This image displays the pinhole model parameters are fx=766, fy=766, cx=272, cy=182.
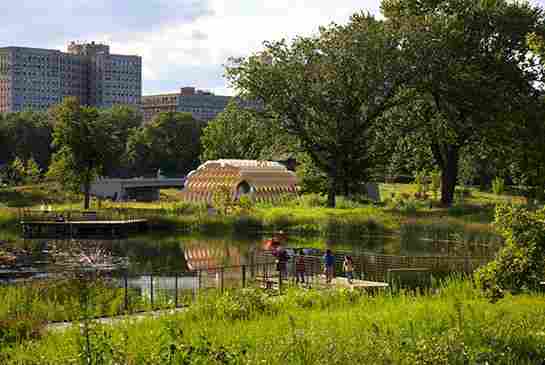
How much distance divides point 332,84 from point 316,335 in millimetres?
42820

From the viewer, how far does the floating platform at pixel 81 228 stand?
5116 centimetres

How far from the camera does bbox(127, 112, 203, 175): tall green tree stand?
385ft

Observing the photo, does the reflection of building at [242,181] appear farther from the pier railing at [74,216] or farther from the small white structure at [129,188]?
the small white structure at [129,188]

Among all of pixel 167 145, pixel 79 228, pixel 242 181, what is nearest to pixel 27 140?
pixel 167 145

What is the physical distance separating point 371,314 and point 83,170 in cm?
5209

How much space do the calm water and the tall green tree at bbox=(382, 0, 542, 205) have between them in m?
13.1

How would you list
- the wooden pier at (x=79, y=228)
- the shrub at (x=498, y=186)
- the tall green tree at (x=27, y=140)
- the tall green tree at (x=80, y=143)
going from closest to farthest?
the wooden pier at (x=79, y=228), the tall green tree at (x=80, y=143), the shrub at (x=498, y=186), the tall green tree at (x=27, y=140)

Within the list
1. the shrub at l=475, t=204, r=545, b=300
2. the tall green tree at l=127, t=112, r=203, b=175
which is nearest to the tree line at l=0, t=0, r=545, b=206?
the shrub at l=475, t=204, r=545, b=300

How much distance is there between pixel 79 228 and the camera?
5197 cm

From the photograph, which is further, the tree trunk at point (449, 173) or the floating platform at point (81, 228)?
the tree trunk at point (449, 173)

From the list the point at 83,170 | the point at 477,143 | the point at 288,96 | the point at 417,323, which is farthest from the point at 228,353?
the point at 83,170

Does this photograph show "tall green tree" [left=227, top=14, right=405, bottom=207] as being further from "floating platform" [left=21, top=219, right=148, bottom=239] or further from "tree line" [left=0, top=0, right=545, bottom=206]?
"floating platform" [left=21, top=219, right=148, bottom=239]

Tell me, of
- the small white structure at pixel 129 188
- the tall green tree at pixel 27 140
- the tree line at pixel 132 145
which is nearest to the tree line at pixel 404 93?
the small white structure at pixel 129 188

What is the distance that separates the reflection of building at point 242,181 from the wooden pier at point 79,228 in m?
16.9
